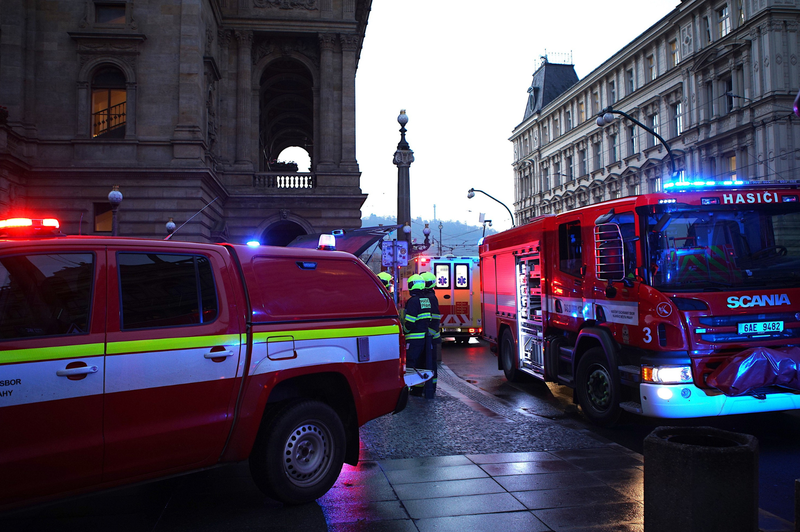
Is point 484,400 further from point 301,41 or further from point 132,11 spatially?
point 301,41

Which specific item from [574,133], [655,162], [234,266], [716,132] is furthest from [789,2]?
[234,266]

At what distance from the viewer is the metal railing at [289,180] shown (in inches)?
1073

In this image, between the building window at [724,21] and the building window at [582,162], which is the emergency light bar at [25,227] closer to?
the building window at [724,21]

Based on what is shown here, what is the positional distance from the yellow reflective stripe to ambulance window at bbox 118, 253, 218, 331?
1.58 ft

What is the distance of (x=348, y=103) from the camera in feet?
91.8

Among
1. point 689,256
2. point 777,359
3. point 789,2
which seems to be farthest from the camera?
point 789,2

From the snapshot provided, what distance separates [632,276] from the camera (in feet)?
22.2

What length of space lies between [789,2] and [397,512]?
39.0 m

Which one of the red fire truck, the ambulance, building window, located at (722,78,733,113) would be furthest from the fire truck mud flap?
building window, located at (722,78,733,113)

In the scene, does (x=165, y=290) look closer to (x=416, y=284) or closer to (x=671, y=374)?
(x=671, y=374)

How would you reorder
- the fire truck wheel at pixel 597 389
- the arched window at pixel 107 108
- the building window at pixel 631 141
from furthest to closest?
the building window at pixel 631 141
the arched window at pixel 107 108
the fire truck wheel at pixel 597 389

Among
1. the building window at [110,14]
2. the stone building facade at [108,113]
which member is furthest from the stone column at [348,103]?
the building window at [110,14]

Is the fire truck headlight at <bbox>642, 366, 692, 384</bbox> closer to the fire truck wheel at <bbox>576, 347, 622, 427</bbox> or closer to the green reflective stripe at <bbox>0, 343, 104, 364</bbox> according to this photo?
the fire truck wheel at <bbox>576, 347, 622, 427</bbox>

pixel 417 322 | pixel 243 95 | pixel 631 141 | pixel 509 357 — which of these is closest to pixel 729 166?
pixel 631 141
